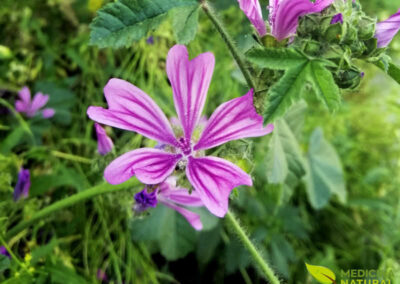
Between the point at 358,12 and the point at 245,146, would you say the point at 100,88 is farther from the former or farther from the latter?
the point at 358,12

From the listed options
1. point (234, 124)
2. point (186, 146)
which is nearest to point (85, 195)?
point (186, 146)

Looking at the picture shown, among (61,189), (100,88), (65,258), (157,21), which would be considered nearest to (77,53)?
(100,88)

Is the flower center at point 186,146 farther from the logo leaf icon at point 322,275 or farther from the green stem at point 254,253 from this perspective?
the logo leaf icon at point 322,275

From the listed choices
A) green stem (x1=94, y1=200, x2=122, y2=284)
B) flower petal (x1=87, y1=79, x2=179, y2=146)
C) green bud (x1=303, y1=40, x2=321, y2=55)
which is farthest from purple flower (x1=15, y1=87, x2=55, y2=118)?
green bud (x1=303, y1=40, x2=321, y2=55)

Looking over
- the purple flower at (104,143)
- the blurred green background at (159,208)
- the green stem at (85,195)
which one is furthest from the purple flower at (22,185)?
the purple flower at (104,143)

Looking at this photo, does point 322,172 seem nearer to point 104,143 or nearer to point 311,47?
point 104,143

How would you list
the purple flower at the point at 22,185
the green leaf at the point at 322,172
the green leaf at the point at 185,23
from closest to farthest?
the green leaf at the point at 185,23 < the purple flower at the point at 22,185 < the green leaf at the point at 322,172
